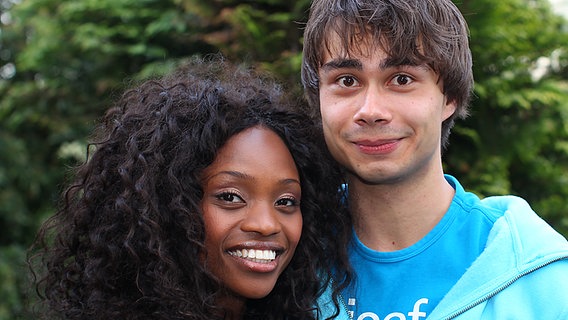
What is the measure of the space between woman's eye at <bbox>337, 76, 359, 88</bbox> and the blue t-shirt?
1.86 ft

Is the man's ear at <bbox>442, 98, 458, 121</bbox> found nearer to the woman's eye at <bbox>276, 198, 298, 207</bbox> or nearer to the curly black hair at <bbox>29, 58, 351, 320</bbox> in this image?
the curly black hair at <bbox>29, 58, 351, 320</bbox>

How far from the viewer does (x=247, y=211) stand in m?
2.42

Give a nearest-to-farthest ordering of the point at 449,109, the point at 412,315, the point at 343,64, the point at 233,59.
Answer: the point at 412,315 → the point at 343,64 → the point at 449,109 → the point at 233,59

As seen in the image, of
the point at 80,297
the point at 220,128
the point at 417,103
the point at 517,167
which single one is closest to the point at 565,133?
the point at 517,167

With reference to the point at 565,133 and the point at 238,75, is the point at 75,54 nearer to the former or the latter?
the point at 238,75

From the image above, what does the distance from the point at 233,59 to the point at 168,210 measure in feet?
6.92

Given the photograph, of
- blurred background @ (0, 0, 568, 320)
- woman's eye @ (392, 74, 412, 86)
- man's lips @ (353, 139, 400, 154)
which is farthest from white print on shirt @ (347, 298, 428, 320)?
blurred background @ (0, 0, 568, 320)

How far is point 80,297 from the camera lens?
2.54 metres

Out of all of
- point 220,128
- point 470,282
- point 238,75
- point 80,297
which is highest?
point 238,75

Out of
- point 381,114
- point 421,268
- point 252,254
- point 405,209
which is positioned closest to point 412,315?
point 421,268

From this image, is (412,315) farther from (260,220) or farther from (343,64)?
(343,64)

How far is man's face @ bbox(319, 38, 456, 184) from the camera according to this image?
2428 millimetres

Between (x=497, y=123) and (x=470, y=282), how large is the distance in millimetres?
2304

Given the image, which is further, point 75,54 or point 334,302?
point 75,54
